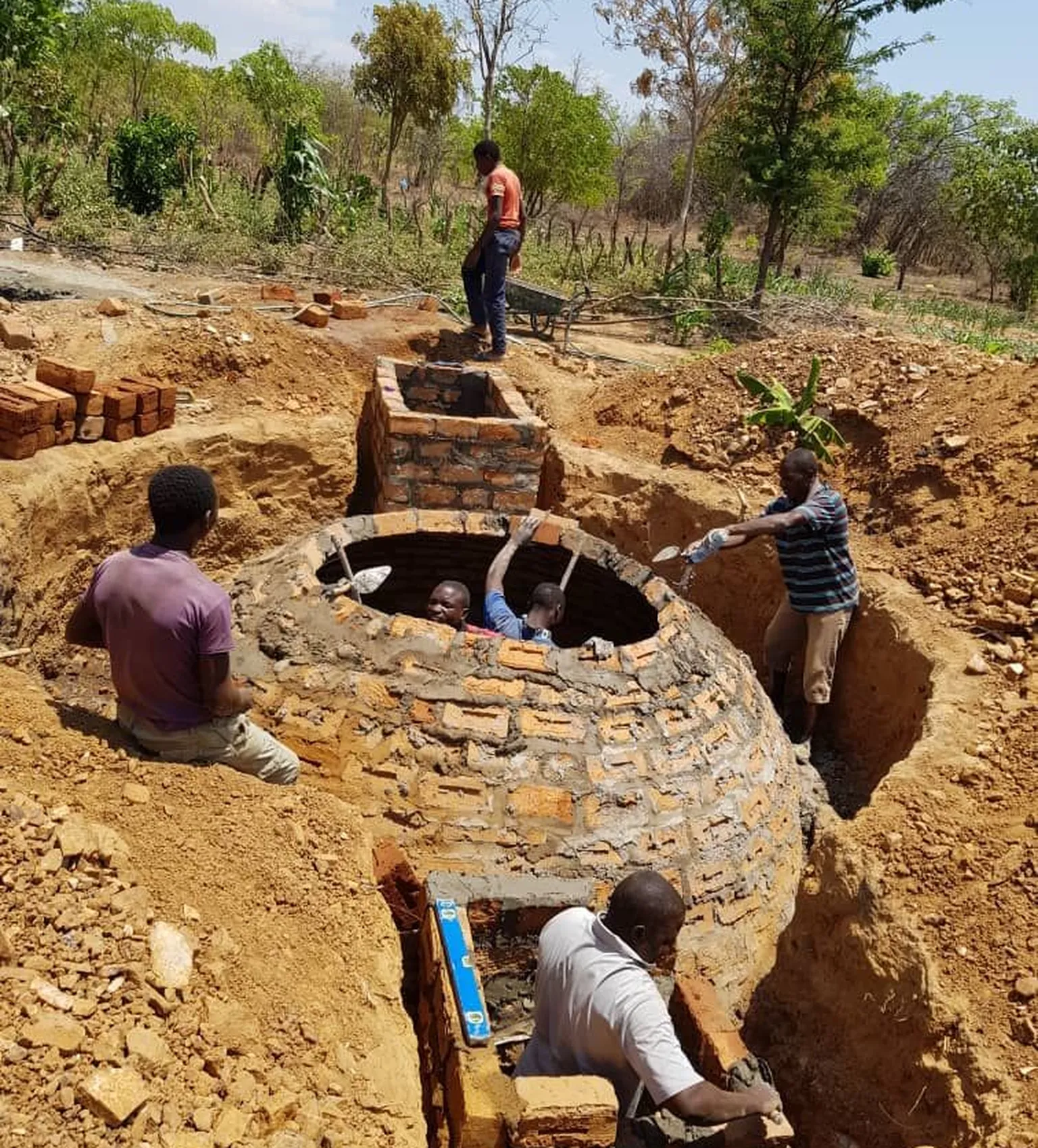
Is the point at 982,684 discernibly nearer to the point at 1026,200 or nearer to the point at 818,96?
the point at 818,96

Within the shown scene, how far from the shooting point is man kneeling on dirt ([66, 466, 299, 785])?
2832mm

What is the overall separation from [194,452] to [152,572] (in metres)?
3.72

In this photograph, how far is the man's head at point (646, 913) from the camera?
107 inches

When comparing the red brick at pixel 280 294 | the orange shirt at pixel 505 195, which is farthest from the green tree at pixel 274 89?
the orange shirt at pixel 505 195

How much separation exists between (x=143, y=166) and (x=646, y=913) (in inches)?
595

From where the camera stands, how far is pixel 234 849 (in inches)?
106

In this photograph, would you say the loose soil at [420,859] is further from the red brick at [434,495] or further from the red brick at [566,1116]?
the red brick at [434,495]

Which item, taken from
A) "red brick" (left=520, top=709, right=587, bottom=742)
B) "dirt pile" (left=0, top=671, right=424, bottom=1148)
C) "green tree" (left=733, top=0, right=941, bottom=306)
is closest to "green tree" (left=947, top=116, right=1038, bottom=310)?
"green tree" (left=733, top=0, right=941, bottom=306)

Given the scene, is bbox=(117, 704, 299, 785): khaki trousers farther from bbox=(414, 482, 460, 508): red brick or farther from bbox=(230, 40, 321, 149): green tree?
bbox=(230, 40, 321, 149): green tree

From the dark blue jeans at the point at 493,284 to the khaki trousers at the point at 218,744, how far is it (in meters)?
5.93

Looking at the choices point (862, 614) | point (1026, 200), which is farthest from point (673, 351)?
point (1026, 200)

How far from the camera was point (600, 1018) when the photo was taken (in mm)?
2674

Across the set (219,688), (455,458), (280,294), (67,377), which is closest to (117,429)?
(67,377)

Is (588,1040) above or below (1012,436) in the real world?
below
